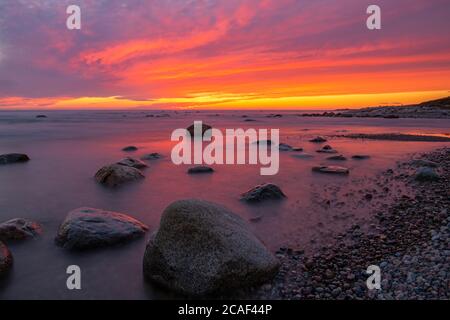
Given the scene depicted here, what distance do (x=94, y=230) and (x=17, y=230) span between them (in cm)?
185

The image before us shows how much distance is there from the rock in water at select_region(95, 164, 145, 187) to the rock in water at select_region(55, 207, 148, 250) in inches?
185

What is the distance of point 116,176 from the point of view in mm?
12867

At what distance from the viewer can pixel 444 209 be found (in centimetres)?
852

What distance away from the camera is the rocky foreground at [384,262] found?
5.25 m

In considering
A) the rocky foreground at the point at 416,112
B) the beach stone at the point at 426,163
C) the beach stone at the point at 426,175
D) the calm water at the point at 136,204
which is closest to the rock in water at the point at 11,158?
the calm water at the point at 136,204

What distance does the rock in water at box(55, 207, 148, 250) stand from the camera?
7148 mm

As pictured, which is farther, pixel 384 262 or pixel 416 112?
pixel 416 112

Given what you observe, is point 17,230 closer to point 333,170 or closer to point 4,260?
point 4,260

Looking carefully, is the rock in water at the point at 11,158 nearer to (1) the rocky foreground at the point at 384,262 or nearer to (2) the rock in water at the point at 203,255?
(2) the rock in water at the point at 203,255

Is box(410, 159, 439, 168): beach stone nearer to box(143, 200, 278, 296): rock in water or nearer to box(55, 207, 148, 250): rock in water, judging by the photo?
box(143, 200, 278, 296): rock in water

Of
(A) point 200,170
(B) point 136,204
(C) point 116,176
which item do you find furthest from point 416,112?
(B) point 136,204

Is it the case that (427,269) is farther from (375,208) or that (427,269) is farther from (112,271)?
(112,271)

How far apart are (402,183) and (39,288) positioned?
37.3 feet
